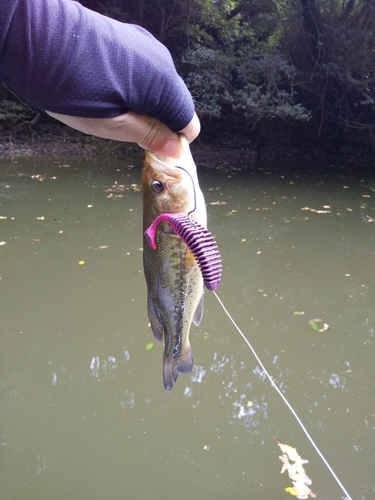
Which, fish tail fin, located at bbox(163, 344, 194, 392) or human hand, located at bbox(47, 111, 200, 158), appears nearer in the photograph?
human hand, located at bbox(47, 111, 200, 158)

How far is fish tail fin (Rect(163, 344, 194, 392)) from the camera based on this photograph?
5.28 ft

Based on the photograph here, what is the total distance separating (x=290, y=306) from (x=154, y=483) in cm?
214

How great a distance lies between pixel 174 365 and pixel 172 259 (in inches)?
17.7

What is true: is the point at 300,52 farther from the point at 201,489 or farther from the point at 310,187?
the point at 201,489

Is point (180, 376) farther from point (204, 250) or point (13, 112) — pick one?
point (13, 112)

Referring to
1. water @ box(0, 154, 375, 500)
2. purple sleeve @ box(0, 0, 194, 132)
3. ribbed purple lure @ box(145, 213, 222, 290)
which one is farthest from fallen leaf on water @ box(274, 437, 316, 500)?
purple sleeve @ box(0, 0, 194, 132)

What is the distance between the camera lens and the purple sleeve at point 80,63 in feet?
2.95

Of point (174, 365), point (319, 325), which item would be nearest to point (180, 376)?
point (319, 325)

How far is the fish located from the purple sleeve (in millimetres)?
221

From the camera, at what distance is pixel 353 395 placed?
3180 mm

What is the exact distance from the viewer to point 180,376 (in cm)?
322

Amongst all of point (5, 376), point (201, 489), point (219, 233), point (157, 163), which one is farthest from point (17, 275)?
point (157, 163)

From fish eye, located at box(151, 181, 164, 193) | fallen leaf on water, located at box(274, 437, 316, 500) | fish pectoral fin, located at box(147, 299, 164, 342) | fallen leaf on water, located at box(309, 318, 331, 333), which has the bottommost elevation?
fallen leaf on water, located at box(309, 318, 331, 333)

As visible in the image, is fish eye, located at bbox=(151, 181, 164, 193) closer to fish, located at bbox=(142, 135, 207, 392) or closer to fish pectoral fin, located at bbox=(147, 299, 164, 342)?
fish, located at bbox=(142, 135, 207, 392)
